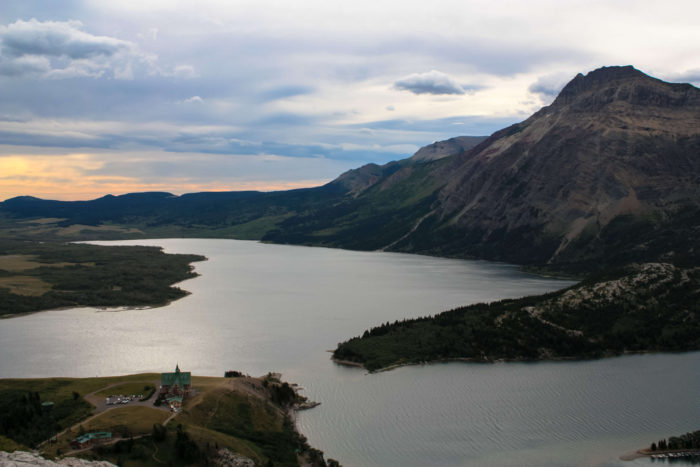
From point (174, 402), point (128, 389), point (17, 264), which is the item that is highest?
point (17, 264)

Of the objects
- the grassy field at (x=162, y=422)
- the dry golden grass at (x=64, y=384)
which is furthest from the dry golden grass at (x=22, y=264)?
the grassy field at (x=162, y=422)

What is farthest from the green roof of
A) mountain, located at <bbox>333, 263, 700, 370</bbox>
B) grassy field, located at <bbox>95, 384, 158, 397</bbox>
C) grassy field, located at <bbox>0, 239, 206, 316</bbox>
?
grassy field, located at <bbox>0, 239, 206, 316</bbox>

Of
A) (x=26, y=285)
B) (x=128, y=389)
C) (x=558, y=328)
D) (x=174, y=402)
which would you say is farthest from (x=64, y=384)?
(x=26, y=285)

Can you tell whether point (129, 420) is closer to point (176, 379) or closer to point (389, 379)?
point (176, 379)

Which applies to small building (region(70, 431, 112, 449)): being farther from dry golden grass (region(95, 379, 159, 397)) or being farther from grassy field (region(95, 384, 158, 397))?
dry golden grass (region(95, 379, 159, 397))

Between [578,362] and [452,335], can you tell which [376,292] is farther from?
[578,362]
